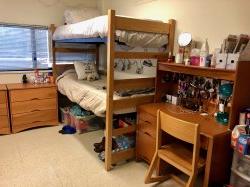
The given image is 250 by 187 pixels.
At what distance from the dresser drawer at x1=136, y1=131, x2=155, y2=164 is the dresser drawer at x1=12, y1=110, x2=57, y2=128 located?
1.72 m

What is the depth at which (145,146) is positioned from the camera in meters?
2.37

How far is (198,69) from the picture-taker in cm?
197

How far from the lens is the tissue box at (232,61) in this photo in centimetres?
172

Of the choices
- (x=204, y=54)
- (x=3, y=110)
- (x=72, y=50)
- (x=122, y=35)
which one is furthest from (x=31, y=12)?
(x=204, y=54)

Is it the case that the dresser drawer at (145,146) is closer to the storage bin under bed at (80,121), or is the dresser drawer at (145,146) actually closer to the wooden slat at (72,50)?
the storage bin under bed at (80,121)

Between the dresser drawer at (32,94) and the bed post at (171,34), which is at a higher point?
the bed post at (171,34)

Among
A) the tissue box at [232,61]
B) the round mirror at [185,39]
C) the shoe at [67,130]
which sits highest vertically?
the round mirror at [185,39]

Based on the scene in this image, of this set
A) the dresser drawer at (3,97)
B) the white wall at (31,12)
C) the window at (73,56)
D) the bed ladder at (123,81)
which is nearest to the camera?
the bed ladder at (123,81)

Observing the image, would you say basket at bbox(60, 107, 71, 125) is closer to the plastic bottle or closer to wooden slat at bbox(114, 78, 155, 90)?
wooden slat at bbox(114, 78, 155, 90)

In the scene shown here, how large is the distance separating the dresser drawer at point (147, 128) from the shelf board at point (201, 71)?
605 millimetres

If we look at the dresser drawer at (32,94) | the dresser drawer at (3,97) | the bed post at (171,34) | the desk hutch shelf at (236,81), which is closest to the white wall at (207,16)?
the bed post at (171,34)

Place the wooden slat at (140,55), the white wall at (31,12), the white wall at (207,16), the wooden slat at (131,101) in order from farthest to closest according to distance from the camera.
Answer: the white wall at (31,12)
the wooden slat at (131,101)
the wooden slat at (140,55)
the white wall at (207,16)

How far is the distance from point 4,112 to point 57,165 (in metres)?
1.34

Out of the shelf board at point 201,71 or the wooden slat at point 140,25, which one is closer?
the shelf board at point 201,71
